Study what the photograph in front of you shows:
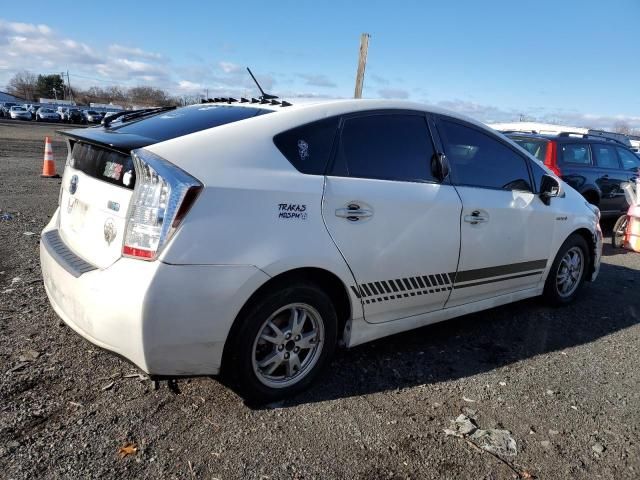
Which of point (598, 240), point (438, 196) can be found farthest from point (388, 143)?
point (598, 240)

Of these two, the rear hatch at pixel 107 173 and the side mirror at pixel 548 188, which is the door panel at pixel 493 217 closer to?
the side mirror at pixel 548 188

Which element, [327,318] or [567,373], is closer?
[327,318]

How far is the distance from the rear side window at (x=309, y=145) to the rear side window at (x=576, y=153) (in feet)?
21.5

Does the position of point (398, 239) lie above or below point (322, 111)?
below

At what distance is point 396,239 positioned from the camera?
325 cm

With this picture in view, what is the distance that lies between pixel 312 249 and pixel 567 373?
6.98ft

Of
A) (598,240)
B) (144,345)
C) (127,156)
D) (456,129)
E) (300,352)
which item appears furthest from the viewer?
(598,240)

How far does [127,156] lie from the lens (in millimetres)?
2672

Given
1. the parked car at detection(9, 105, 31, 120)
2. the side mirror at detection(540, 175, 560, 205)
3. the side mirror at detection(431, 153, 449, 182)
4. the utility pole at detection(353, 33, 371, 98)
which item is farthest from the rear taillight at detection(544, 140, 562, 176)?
the parked car at detection(9, 105, 31, 120)

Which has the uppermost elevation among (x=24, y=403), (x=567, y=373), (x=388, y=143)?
(x=388, y=143)

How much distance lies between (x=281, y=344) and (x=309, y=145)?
1129mm

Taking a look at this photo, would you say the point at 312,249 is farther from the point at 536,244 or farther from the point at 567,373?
the point at 536,244

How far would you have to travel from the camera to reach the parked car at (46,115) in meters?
54.7

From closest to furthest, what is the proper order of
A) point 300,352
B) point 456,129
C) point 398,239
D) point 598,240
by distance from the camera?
point 300,352, point 398,239, point 456,129, point 598,240
